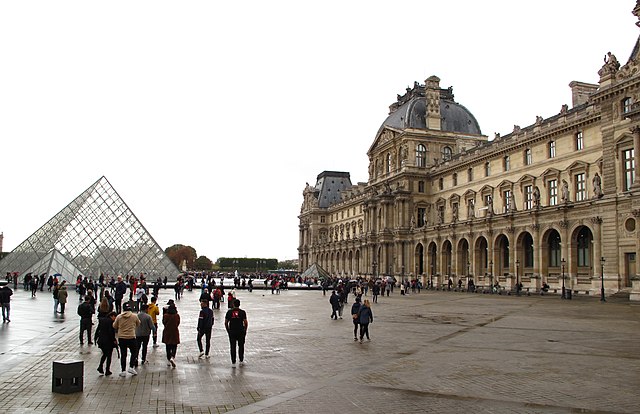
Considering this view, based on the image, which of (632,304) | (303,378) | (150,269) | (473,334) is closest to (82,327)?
(303,378)

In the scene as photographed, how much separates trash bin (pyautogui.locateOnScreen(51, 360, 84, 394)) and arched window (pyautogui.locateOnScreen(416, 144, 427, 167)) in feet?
218

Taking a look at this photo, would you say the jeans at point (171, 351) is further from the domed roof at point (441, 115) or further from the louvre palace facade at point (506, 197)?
the domed roof at point (441, 115)

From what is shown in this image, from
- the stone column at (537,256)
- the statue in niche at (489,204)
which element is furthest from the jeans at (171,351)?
the statue in niche at (489,204)

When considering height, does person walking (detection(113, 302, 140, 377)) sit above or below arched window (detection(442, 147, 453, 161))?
below

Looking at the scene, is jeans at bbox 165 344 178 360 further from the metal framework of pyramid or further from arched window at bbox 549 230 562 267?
arched window at bbox 549 230 562 267

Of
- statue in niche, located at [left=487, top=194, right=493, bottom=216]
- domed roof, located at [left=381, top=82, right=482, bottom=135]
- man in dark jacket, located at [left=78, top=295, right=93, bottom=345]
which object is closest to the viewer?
man in dark jacket, located at [left=78, top=295, right=93, bottom=345]

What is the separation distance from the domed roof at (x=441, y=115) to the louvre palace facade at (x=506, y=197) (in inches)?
6.9

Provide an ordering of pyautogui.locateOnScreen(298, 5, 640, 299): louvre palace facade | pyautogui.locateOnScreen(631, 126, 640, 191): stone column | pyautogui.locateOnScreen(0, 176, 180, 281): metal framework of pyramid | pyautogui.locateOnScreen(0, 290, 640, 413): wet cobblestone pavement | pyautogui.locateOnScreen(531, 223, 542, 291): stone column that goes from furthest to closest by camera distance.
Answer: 1. pyautogui.locateOnScreen(0, 176, 180, 281): metal framework of pyramid
2. pyautogui.locateOnScreen(531, 223, 542, 291): stone column
3. pyautogui.locateOnScreen(298, 5, 640, 299): louvre palace facade
4. pyautogui.locateOnScreen(631, 126, 640, 191): stone column
5. pyautogui.locateOnScreen(0, 290, 640, 413): wet cobblestone pavement

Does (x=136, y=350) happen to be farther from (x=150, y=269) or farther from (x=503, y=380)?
(x=150, y=269)

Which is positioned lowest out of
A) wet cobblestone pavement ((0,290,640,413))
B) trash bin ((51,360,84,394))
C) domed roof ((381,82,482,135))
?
wet cobblestone pavement ((0,290,640,413))

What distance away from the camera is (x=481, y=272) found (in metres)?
56.7

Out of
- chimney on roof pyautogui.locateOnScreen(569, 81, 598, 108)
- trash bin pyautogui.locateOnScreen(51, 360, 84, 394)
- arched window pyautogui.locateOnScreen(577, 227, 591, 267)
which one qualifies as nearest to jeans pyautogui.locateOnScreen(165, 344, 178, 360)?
trash bin pyautogui.locateOnScreen(51, 360, 84, 394)

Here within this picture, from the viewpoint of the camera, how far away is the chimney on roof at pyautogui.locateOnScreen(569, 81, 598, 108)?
54.9 meters

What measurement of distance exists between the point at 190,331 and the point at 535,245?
1352 inches
